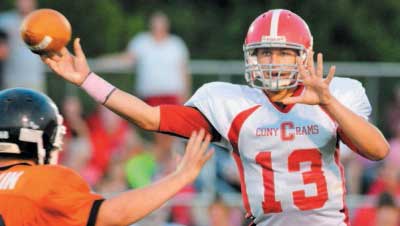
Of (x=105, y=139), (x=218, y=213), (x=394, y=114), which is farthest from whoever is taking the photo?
(x=394, y=114)

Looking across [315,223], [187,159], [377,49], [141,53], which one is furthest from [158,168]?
[377,49]

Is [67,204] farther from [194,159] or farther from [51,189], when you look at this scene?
[194,159]

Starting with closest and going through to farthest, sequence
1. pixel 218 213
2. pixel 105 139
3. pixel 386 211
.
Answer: pixel 386 211 → pixel 218 213 → pixel 105 139

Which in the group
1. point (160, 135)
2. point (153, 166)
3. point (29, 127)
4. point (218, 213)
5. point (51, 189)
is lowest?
point (218, 213)

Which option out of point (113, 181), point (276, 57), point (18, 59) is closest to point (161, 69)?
point (113, 181)

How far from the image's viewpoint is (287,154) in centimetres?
671

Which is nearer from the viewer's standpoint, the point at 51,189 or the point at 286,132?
the point at 51,189

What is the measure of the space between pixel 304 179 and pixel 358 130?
506mm

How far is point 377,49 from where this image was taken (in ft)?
70.8

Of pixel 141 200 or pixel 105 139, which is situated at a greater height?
pixel 141 200

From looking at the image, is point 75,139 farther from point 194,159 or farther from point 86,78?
point 194,159

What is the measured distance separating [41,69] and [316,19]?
1015cm

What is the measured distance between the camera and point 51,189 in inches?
227

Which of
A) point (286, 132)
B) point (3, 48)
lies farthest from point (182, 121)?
point (3, 48)
